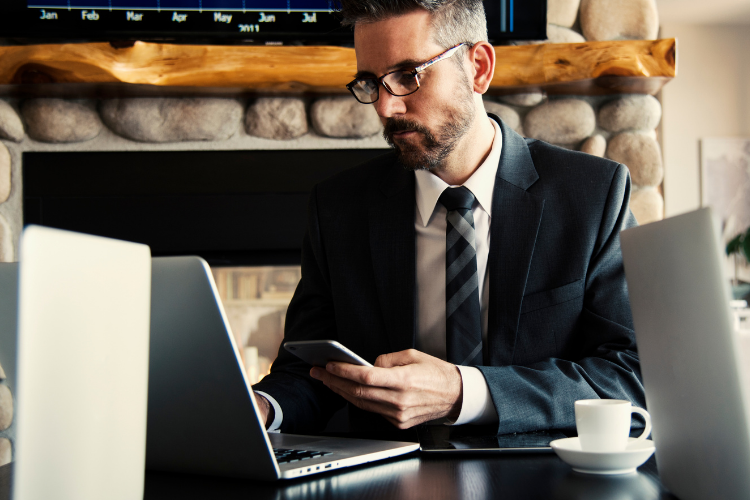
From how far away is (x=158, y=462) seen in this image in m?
0.73

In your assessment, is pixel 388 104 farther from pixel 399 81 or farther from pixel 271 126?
pixel 271 126

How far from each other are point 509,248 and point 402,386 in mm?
440

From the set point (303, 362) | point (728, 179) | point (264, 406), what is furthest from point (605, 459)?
point (728, 179)

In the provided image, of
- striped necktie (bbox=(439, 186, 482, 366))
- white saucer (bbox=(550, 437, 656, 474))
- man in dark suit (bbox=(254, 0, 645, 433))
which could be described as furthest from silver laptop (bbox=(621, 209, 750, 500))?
striped necktie (bbox=(439, 186, 482, 366))

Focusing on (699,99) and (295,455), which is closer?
(295,455)

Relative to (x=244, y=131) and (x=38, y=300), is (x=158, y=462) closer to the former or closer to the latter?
(x=38, y=300)

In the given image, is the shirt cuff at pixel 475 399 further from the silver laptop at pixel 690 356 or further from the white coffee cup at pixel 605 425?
the silver laptop at pixel 690 356

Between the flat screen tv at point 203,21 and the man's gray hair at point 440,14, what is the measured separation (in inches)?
28.4

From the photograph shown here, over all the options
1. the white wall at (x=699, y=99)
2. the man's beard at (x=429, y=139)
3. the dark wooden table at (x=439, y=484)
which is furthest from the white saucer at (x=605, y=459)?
the white wall at (x=699, y=99)

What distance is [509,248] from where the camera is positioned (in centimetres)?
119

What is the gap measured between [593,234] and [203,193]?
4.20 ft

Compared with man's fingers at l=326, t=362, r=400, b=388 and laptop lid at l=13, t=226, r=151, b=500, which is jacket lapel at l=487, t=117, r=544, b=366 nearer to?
man's fingers at l=326, t=362, r=400, b=388

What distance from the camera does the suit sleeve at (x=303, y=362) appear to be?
3.51 feet

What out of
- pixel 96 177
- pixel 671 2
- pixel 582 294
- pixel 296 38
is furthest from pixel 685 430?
pixel 671 2
